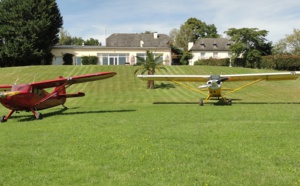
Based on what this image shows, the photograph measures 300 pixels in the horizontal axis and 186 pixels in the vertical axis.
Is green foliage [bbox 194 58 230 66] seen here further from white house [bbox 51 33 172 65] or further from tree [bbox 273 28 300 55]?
tree [bbox 273 28 300 55]

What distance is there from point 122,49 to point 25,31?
63.1 feet

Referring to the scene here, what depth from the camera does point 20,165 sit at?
694 centimetres

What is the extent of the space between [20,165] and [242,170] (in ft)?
15.7

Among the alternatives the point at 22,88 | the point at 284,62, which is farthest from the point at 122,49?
the point at 22,88

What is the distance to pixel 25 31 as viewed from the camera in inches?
2153

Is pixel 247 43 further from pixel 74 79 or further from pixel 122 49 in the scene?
pixel 74 79

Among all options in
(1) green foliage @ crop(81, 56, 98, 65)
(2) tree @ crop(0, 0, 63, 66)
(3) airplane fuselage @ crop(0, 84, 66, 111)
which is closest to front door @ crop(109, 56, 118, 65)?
(1) green foliage @ crop(81, 56, 98, 65)

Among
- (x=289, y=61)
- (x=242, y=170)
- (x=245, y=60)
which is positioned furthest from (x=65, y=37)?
(x=242, y=170)

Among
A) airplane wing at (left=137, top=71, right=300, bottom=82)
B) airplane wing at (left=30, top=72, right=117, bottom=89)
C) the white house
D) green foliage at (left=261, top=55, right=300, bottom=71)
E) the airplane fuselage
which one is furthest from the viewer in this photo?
the white house

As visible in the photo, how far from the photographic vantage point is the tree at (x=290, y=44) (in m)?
83.9

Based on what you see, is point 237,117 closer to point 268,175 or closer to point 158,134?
point 158,134

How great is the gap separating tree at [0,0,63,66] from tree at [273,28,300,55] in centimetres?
5841

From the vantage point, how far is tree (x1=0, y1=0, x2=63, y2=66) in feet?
177

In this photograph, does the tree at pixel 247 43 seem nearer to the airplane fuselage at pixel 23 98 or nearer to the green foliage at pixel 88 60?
the green foliage at pixel 88 60
